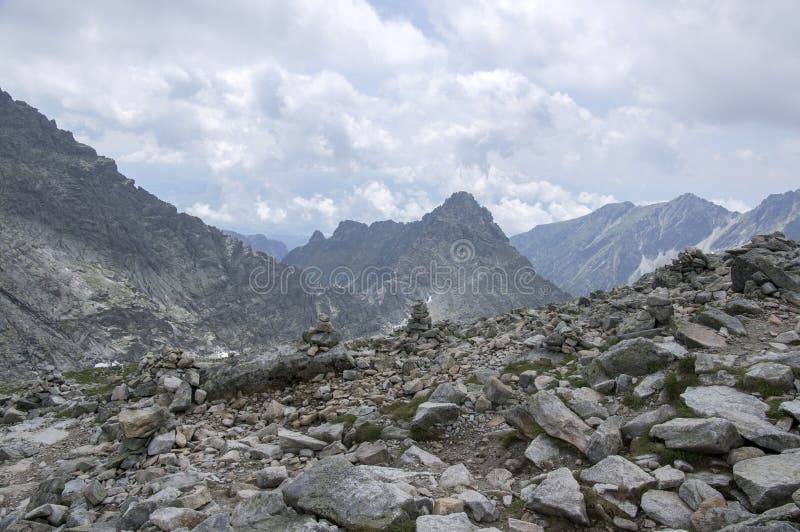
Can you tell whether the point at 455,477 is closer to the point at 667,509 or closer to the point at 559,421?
the point at 559,421

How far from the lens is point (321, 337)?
21781mm

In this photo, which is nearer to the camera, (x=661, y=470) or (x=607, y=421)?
(x=661, y=470)

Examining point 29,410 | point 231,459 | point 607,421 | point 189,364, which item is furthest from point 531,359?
point 29,410

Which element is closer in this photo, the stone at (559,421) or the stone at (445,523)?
the stone at (445,523)

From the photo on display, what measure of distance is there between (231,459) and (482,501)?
25.2ft

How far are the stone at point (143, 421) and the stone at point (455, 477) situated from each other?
1002 cm

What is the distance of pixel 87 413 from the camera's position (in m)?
22.7

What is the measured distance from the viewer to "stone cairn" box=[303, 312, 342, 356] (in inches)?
836

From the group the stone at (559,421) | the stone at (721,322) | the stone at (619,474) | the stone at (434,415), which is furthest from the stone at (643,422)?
the stone at (721,322)

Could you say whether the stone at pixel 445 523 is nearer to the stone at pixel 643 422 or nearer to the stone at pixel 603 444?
the stone at pixel 603 444

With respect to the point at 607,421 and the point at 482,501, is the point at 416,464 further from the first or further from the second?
the point at 607,421

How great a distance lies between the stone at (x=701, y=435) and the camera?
8.05 meters

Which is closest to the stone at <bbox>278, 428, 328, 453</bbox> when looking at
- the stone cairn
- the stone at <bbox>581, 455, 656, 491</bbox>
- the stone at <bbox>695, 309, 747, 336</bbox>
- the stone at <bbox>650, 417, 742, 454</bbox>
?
the stone at <bbox>581, 455, 656, 491</bbox>

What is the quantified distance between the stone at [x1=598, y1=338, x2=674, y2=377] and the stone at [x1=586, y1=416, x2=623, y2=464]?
3.56m
